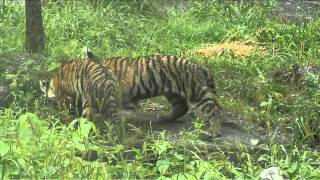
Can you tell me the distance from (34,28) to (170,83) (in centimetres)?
302

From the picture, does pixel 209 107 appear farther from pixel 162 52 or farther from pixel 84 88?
pixel 162 52

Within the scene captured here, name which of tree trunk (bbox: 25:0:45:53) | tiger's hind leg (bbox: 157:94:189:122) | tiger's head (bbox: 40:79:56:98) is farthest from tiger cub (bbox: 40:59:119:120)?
tree trunk (bbox: 25:0:45:53)

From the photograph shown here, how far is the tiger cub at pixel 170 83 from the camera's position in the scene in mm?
6812

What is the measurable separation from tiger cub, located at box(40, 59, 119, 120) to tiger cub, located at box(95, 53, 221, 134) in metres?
0.37

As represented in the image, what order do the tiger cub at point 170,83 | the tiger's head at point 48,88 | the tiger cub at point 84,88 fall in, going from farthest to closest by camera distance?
1. the tiger's head at point 48,88
2. the tiger cub at point 170,83
3. the tiger cub at point 84,88

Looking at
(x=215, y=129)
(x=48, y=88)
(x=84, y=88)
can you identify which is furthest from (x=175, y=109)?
(x=48, y=88)

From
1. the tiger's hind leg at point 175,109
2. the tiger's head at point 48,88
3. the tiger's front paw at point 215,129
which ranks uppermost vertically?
the tiger's head at point 48,88

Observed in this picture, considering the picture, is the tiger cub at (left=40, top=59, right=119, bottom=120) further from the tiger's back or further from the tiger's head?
the tiger's back

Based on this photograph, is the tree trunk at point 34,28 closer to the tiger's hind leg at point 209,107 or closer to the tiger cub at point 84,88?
the tiger cub at point 84,88

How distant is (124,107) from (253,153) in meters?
1.55

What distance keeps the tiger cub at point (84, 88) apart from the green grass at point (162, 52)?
23cm

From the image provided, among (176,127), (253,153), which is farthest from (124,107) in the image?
(253,153)

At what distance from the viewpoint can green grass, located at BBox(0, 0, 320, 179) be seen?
14.5 feet

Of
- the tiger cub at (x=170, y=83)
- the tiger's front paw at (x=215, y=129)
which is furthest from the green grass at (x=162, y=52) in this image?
the tiger cub at (x=170, y=83)
